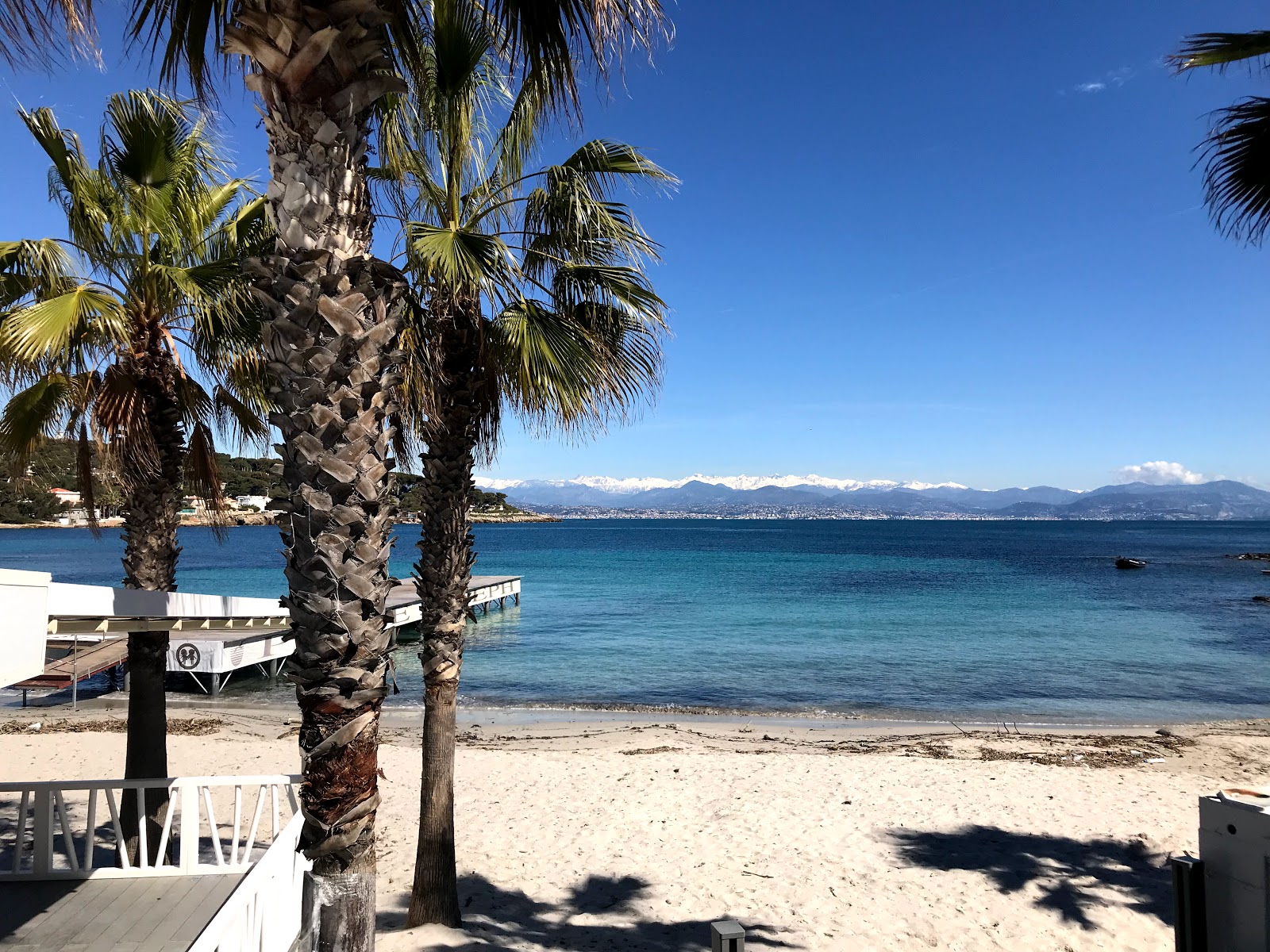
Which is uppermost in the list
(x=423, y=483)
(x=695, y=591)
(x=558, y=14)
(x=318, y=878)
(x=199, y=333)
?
(x=558, y=14)

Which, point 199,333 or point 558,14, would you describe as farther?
point 199,333

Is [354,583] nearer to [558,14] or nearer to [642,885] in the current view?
[558,14]

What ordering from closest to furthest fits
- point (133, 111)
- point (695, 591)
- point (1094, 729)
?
point (133, 111) → point (1094, 729) → point (695, 591)

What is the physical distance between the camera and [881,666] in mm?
22750

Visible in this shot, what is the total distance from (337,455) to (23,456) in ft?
15.1

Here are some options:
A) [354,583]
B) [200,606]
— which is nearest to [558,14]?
[354,583]

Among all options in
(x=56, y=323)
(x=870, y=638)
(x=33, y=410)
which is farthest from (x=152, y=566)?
(x=870, y=638)

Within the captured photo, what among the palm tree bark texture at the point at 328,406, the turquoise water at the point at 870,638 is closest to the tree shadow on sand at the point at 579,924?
the palm tree bark texture at the point at 328,406

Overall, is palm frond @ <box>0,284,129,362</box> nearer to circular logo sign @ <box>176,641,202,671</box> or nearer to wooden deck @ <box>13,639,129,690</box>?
wooden deck @ <box>13,639,129,690</box>

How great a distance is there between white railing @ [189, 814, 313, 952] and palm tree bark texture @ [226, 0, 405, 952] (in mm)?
312

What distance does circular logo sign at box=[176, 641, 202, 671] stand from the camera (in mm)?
19844

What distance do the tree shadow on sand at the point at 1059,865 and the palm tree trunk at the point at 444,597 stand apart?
4687mm

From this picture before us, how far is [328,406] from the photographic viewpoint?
9.67 feet

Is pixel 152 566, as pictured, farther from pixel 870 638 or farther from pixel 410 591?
pixel 410 591
